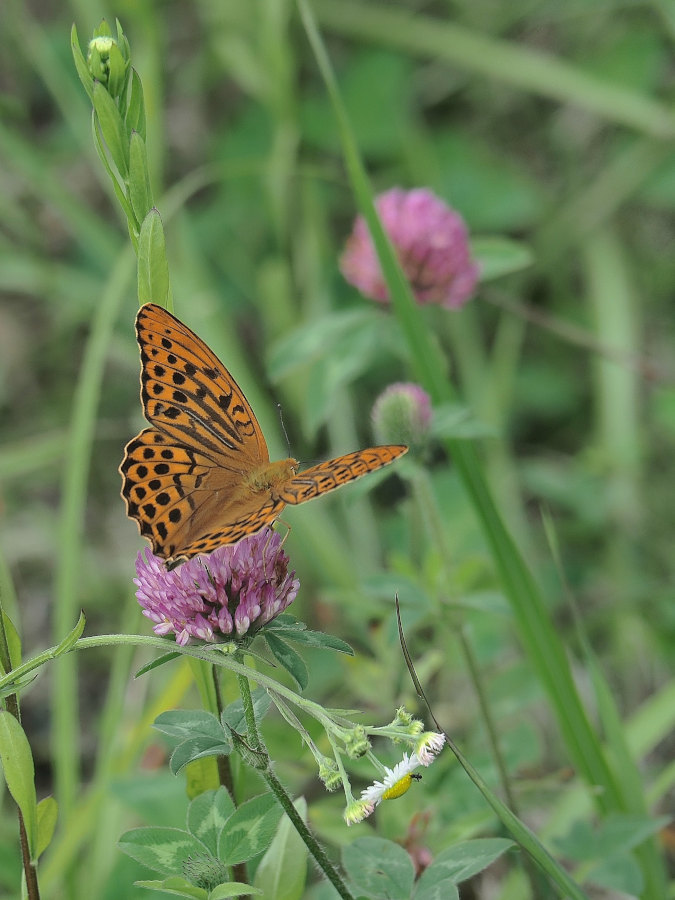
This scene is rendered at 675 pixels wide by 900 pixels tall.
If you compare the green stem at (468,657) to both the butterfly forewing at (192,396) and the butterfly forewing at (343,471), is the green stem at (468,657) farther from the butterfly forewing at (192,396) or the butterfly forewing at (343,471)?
the butterfly forewing at (343,471)

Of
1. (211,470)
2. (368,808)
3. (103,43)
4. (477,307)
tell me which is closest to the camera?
(368,808)

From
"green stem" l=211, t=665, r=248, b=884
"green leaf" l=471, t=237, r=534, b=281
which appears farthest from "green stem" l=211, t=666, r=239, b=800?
"green leaf" l=471, t=237, r=534, b=281

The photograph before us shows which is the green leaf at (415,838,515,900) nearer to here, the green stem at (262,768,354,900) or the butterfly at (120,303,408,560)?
the green stem at (262,768,354,900)

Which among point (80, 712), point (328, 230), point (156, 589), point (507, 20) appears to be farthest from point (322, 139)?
point (156, 589)

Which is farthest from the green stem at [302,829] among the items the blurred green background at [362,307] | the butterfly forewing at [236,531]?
the blurred green background at [362,307]

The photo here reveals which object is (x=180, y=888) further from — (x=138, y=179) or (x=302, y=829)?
(x=138, y=179)

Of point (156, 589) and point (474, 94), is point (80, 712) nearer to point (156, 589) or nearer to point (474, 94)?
point (156, 589)
